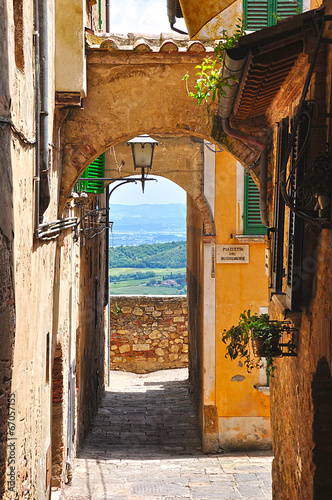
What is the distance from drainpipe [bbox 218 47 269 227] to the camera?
4715 mm

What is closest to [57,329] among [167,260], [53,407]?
[53,407]

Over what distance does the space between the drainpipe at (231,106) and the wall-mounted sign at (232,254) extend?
135 inches

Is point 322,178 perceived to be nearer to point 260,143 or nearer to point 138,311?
point 260,143

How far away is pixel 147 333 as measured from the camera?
59.4 feet

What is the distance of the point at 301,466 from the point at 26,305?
2743mm

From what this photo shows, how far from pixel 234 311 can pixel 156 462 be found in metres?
2.92

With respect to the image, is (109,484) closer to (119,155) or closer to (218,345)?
(218,345)

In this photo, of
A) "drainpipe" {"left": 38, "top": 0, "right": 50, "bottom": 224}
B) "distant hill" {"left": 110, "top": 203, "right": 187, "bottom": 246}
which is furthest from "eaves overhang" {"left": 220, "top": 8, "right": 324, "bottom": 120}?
"distant hill" {"left": 110, "top": 203, "right": 187, "bottom": 246}

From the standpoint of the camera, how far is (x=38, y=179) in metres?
5.12

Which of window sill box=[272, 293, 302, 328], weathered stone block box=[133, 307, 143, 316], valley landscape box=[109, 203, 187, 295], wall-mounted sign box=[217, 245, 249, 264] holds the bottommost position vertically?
valley landscape box=[109, 203, 187, 295]

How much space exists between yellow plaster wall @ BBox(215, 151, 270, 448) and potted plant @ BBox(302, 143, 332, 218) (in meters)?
6.10

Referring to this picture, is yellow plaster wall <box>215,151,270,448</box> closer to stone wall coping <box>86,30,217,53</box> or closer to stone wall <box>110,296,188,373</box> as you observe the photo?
stone wall coping <box>86,30,217,53</box>

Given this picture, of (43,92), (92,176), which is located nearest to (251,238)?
(92,176)

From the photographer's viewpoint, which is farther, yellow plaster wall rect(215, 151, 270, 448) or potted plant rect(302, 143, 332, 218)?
yellow plaster wall rect(215, 151, 270, 448)
